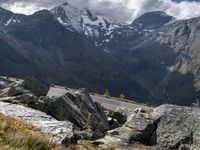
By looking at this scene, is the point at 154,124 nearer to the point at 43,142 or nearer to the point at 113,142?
the point at 113,142

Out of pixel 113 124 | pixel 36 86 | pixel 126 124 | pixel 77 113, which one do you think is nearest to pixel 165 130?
pixel 126 124

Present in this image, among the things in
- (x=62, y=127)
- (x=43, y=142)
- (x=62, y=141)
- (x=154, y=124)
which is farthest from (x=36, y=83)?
(x=43, y=142)

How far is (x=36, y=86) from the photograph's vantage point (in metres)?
36.2

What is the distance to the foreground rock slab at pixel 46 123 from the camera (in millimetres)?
14967

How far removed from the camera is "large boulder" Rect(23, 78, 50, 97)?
35.6m

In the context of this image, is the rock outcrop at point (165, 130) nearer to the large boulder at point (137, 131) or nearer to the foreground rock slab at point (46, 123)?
the large boulder at point (137, 131)

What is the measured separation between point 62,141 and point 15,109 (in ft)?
22.7

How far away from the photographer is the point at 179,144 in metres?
24.0

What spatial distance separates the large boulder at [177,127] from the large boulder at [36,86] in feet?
40.7

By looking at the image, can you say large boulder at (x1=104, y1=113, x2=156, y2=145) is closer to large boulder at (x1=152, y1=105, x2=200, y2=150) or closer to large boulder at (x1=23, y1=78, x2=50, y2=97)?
large boulder at (x1=152, y1=105, x2=200, y2=150)

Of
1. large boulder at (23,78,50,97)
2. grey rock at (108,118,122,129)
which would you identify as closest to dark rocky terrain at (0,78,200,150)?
grey rock at (108,118,122,129)

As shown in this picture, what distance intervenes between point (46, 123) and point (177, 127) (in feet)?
33.0

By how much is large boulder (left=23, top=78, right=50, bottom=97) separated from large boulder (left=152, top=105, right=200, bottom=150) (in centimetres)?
1240

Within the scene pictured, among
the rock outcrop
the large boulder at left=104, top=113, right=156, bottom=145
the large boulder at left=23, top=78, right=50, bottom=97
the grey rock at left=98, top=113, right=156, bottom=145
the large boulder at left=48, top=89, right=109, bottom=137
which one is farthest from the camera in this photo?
the large boulder at left=23, top=78, right=50, bottom=97
